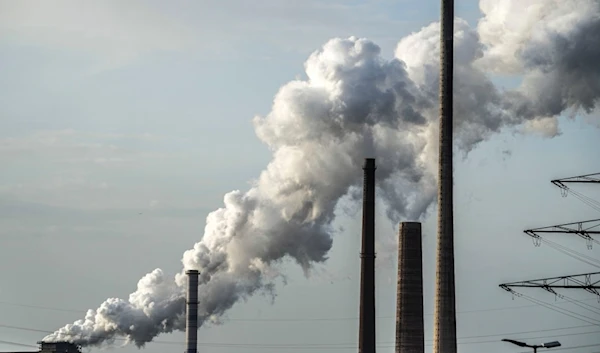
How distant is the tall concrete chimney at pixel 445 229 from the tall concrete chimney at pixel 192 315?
1043 inches

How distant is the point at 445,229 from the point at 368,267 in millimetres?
12600

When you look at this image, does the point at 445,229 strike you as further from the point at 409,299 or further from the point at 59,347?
the point at 59,347

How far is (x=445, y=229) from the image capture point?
75.2 meters

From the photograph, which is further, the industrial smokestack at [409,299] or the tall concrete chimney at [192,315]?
the tall concrete chimney at [192,315]

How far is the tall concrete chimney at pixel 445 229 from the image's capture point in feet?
247

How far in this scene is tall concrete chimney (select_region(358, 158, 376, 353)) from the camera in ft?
282

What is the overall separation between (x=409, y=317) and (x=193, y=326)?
2036cm

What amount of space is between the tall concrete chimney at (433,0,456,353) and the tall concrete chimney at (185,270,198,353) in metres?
26.5

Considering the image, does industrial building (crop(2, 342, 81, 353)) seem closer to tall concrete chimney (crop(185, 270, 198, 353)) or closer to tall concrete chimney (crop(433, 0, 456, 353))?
tall concrete chimney (crop(185, 270, 198, 353))

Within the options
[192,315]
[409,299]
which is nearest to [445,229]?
[409,299]

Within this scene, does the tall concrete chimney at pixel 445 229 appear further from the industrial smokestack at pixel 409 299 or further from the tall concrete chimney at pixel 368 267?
the tall concrete chimney at pixel 368 267

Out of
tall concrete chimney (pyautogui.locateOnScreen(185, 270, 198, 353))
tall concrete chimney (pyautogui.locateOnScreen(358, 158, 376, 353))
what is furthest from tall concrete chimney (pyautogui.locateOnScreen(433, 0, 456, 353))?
tall concrete chimney (pyautogui.locateOnScreen(185, 270, 198, 353))

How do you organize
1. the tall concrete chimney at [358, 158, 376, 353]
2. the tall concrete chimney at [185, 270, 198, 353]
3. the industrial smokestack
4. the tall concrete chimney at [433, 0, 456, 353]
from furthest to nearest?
the tall concrete chimney at [185, 270, 198, 353] → the tall concrete chimney at [358, 158, 376, 353] → the industrial smokestack → the tall concrete chimney at [433, 0, 456, 353]

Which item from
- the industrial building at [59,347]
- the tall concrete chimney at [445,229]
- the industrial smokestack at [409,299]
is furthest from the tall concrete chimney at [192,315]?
the tall concrete chimney at [445,229]
